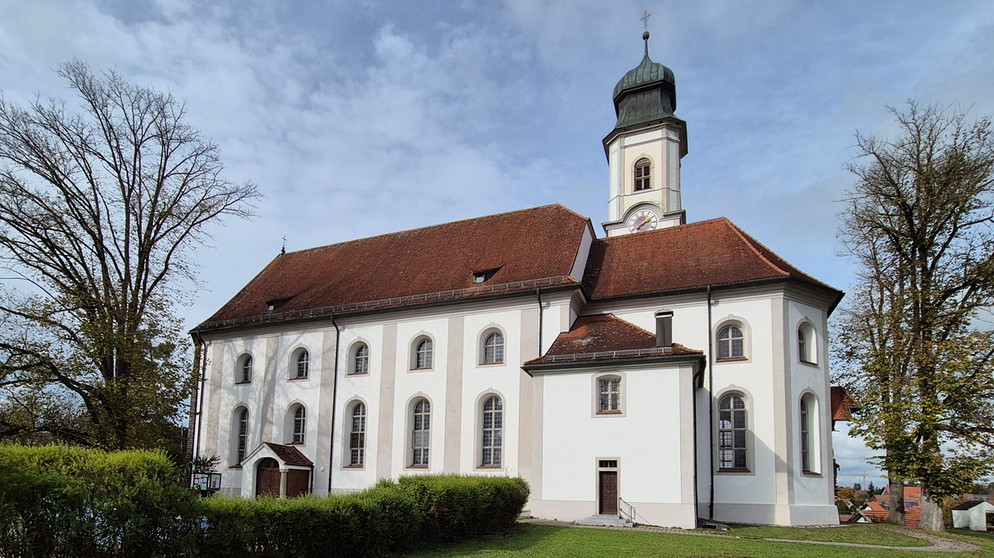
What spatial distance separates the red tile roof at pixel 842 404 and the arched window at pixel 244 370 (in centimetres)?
2327

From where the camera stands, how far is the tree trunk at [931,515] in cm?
2325

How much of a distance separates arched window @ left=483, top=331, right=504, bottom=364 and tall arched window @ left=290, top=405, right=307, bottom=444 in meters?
8.36

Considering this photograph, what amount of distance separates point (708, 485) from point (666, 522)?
9.52 ft

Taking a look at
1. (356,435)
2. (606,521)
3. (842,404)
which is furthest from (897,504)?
(356,435)

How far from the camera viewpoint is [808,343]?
24.3 meters

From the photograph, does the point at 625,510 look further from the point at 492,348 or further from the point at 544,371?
the point at 492,348

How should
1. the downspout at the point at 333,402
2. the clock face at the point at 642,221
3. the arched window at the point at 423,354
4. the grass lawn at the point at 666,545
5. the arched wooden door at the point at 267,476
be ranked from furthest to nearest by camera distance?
the clock face at the point at 642,221
the downspout at the point at 333,402
the arched window at the point at 423,354
the arched wooden door at the point at 267,476
the grass lawn at the point at 666,545

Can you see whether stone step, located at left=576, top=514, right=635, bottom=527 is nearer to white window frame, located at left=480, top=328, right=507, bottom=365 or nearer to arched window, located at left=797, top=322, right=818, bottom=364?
white window frame, located at left=480, top=328, right=507, bottom=365

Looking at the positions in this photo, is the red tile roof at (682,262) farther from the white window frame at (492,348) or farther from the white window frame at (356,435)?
the white window frame at (356,435)

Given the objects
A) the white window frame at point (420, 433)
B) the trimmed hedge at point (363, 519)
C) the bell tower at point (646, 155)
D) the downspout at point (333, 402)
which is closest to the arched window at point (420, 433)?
the white window frame at point (420, 433)

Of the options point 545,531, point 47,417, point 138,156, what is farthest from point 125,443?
point 545,531

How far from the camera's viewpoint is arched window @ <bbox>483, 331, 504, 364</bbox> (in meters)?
26.5

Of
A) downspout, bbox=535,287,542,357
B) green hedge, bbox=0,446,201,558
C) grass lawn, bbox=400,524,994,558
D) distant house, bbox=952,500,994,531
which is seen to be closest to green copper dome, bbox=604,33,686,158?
downspout, bbox=535,287,542,357

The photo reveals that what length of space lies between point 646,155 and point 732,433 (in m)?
18.6
